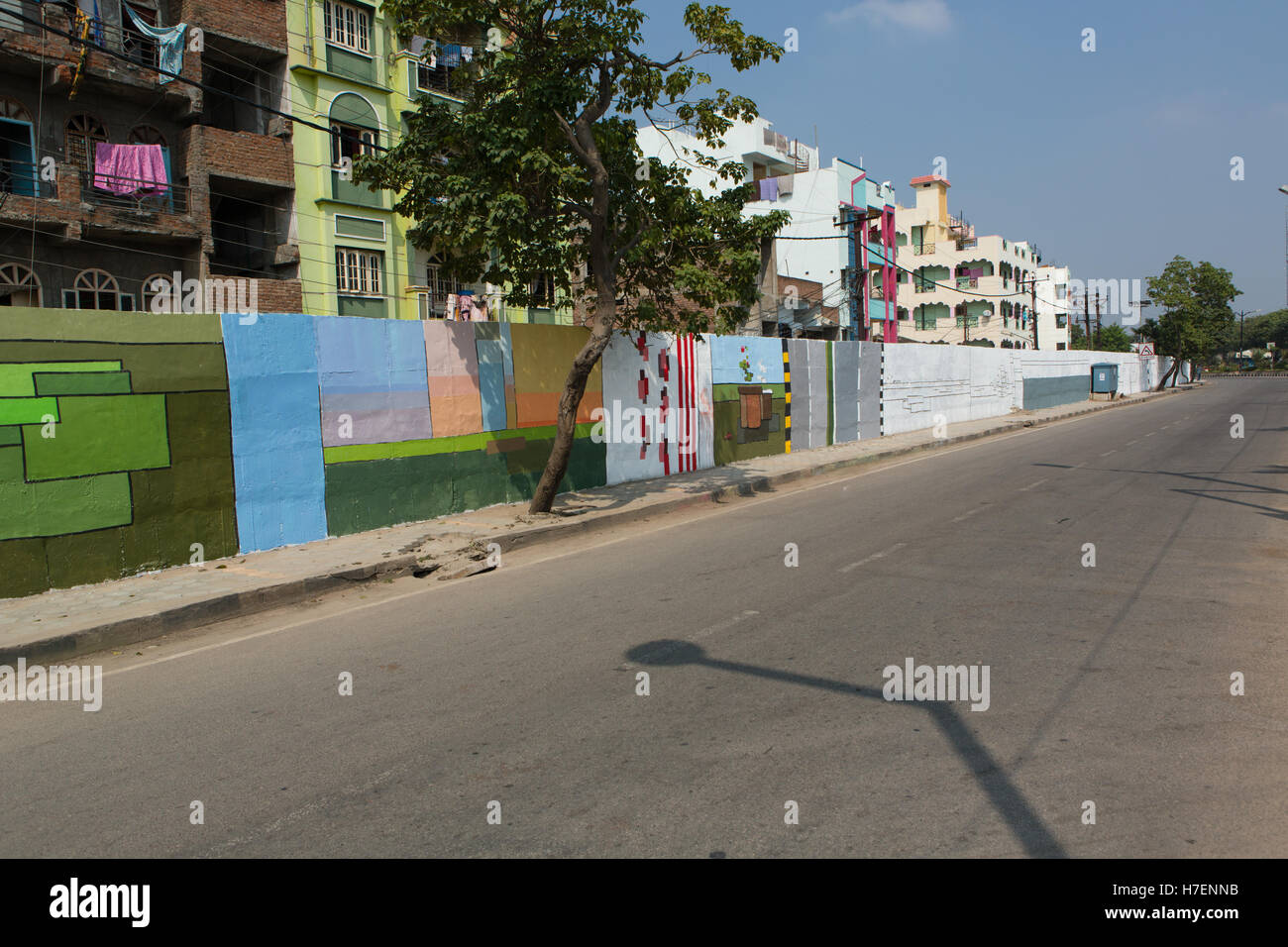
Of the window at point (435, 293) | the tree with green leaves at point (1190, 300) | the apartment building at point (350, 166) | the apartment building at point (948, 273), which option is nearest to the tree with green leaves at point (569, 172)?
the apartment building at point (350, 166)

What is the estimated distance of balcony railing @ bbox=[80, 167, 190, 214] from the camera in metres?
20.4

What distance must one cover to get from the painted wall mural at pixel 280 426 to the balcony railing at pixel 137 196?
12.1 m

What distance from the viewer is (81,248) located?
20.7 m

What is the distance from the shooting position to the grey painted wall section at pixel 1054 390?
1620 inches

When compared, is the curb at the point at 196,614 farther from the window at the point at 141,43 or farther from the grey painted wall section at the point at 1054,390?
the grey painted wall section at the point at 1054,390

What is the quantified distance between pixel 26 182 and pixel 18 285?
221cm

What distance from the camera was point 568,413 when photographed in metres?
12.9

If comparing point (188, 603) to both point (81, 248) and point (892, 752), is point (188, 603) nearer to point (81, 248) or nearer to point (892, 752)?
point (892, 752)

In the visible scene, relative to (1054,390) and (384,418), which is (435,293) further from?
(1054,390)

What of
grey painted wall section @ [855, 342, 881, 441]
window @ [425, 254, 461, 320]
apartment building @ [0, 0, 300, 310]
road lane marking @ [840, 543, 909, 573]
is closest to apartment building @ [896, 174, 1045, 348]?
grey painted wall section @ [855, 342, 881, 441]

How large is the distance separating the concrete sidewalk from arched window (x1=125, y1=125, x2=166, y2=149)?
50.9 feet
